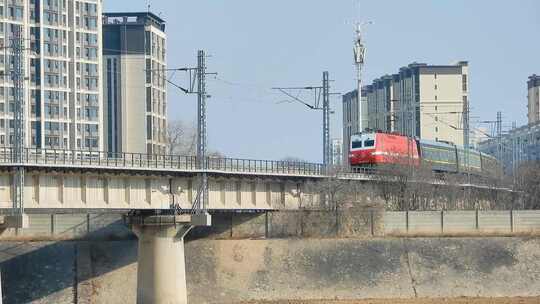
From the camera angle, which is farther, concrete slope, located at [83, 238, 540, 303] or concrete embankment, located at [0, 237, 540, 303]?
concrete slope, located at [83, 238, 540, 303]

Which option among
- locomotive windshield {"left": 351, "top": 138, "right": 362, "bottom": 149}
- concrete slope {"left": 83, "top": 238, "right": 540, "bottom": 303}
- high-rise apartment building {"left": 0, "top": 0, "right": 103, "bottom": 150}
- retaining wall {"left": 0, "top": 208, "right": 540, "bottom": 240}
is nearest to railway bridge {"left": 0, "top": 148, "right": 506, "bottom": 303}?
concrete slope {"left": 83, "top": 238, "right": 540, "bottom": 303}

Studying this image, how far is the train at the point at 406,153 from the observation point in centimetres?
11019

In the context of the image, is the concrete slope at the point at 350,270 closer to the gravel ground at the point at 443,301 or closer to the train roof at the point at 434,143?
the gravel ground at the point at 443,301

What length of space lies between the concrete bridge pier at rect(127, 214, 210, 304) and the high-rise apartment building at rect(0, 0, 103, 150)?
78.0 m

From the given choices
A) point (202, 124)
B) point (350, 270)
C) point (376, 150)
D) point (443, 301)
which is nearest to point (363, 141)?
point (376, 150)

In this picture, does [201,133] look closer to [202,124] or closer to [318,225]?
[202,124]

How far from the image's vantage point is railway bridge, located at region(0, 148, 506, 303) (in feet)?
233

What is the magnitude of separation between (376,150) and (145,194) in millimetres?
36283

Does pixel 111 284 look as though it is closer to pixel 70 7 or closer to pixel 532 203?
pixel 532 203

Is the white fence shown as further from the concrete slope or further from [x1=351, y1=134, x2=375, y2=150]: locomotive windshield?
[x1=351, y1=134, x2=375, y2=150]: locomotive windshield

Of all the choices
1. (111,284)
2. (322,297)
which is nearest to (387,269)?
(322,297)

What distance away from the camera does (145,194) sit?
256ft

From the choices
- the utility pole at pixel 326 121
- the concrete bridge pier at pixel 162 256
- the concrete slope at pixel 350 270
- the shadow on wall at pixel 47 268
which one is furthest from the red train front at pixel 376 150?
the concrete bridge pier at pixel 162 256

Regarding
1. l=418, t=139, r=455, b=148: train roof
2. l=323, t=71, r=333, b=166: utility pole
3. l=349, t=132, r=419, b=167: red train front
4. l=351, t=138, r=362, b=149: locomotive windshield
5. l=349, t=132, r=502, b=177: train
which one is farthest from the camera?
l=418, t=139, r=455, b=148: train roof
